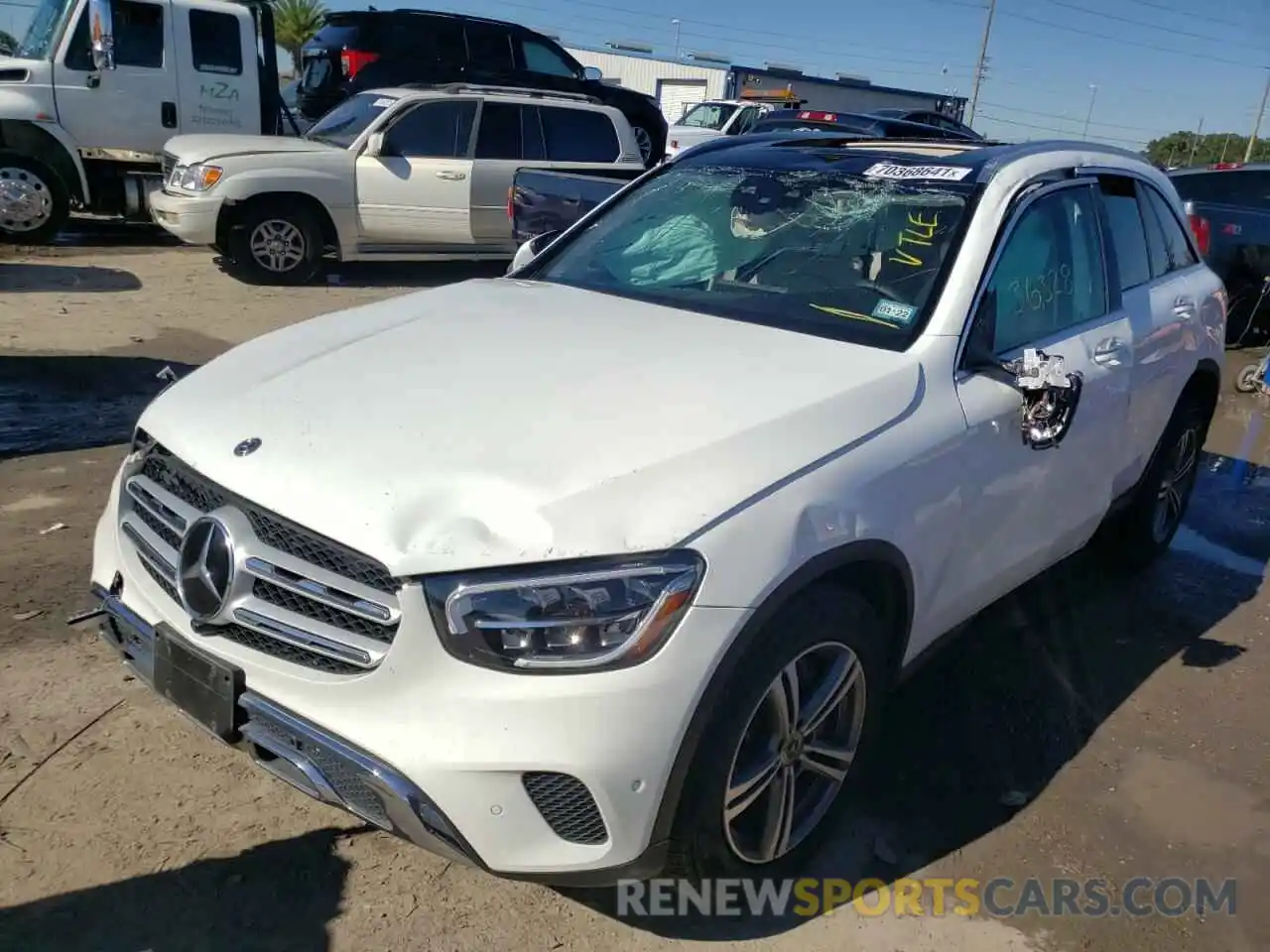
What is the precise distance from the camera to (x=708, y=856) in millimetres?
2389

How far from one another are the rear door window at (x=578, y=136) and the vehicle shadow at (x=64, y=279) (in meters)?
4.04

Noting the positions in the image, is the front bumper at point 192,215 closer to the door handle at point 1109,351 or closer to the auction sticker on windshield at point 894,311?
the auction sticker on windshield at point 894,311

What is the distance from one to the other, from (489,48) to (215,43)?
383cm

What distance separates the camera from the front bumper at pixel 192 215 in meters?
9.05

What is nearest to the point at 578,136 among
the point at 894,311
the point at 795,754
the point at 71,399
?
the point at 71,399

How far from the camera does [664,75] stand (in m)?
52.7

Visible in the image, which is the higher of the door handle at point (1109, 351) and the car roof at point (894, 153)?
the car roof at point (894, 153)

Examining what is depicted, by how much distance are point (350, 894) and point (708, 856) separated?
0.89 m

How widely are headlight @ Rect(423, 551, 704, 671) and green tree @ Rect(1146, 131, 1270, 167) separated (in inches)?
2489

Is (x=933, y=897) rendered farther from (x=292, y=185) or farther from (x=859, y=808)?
A: (x=292, y=185)

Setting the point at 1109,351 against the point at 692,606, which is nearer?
the point at 692,606

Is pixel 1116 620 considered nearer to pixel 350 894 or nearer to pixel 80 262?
pixel 350 894

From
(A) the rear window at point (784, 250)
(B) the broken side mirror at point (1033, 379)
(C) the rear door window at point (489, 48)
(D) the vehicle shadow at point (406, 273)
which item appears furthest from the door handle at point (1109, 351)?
(C) the rear door window at point (489, 48)

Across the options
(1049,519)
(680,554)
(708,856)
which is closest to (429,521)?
(680,554)
